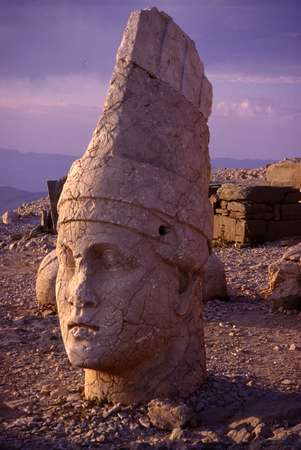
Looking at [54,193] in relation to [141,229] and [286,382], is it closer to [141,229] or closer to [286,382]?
[286,382]

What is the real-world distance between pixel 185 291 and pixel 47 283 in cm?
414

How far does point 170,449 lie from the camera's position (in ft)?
13.8

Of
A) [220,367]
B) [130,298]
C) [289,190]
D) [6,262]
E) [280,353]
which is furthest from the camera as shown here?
[289,190]

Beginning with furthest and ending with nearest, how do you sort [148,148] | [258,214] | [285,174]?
[285,174], [258,214], [148,148]

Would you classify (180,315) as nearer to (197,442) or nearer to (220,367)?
(197,442)

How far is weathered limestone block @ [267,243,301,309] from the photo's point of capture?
8234mm

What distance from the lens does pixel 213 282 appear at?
8688 millimetres

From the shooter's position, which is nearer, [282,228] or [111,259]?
[111,259]

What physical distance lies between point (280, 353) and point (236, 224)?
22.1 feet

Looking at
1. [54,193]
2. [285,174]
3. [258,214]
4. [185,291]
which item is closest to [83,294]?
[185,291]

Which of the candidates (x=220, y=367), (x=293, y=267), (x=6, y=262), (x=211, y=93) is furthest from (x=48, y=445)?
(x=6, y=262)

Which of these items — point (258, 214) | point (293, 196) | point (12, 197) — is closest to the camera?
point (258, 214)

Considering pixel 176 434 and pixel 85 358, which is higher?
pixel 85 358

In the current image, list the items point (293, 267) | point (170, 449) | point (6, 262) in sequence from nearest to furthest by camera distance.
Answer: point (170, 449)
point (293, 267)
point (6, 262)
